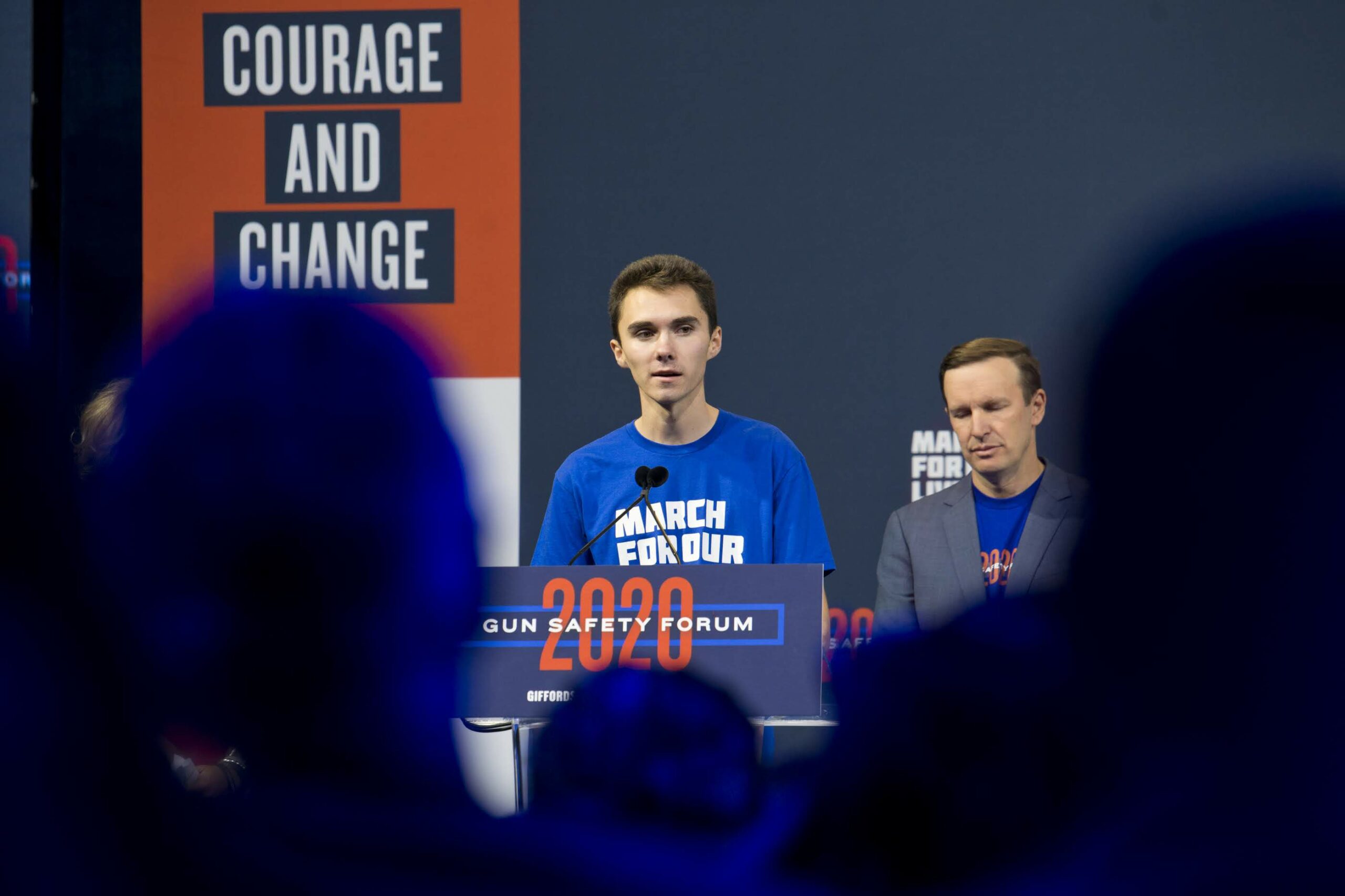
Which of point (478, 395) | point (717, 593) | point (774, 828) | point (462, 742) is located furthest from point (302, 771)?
point (478, 395)

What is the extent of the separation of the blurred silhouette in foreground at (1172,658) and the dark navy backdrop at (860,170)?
3.11 meters

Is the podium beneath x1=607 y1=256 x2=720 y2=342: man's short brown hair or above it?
beneath

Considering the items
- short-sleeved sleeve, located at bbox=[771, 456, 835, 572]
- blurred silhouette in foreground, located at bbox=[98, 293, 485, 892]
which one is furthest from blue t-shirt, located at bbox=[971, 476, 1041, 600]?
blurred silhouette in foreground, located at bbox=[98, 293, 485, 892]

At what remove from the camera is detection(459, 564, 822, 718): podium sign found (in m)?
1.85

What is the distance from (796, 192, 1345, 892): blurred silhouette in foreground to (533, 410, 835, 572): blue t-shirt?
6.13 feet

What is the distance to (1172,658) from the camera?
0.50 meters

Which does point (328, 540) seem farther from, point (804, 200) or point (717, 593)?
point (804, 200)

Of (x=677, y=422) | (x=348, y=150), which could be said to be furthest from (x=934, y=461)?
(x=348, y=150)

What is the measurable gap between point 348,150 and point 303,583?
360 centimetres

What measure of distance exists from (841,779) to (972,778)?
60 mm

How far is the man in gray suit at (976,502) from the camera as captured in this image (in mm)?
2596

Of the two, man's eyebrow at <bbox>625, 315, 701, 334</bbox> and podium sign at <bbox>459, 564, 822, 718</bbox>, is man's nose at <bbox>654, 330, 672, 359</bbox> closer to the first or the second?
man's eyebrow at <bbox>625, 315, 701, 334</bbox>

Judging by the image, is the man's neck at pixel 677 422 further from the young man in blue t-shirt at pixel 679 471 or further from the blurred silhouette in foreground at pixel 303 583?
the blurred silhouette in foreground at pixel 303 583

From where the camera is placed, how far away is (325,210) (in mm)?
3846
